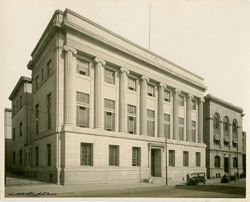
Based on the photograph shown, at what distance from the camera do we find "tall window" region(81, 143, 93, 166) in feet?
50.8

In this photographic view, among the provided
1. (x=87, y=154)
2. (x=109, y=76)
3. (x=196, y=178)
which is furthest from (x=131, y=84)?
(x=196, y=178)

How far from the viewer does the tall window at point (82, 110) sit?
15535 mm

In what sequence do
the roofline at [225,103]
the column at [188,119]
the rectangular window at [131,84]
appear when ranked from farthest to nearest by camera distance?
the column at [188,119]
the rectangular window at [131,84]
the roofline at [225,103]

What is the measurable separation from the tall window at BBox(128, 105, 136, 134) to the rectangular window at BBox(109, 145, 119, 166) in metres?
1.29

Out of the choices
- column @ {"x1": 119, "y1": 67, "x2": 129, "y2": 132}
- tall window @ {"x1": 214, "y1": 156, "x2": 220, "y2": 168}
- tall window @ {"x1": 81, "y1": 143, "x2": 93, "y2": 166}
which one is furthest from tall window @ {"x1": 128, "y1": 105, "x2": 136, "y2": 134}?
tall window @ {"x1": 214, "y1": 156, "x2": 220, "y2": 168}

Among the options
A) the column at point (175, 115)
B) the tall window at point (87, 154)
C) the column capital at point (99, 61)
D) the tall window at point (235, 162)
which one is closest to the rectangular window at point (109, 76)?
the column capital at point (99, 61)

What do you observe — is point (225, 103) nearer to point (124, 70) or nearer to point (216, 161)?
point (216, 161)

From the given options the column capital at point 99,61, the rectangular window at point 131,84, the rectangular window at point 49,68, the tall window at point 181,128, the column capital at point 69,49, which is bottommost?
the tall window at point 181,128

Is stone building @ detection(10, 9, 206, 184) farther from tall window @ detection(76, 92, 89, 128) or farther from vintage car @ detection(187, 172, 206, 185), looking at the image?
vintage car @ detection(187, 172, 206, 185)

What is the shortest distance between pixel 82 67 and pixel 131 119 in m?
4.11

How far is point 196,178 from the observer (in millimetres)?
17719

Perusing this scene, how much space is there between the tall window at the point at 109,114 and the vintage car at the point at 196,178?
501 cm

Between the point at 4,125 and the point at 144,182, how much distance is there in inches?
330

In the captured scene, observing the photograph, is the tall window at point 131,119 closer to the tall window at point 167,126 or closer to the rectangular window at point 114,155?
the rectangular window at point 114,155
